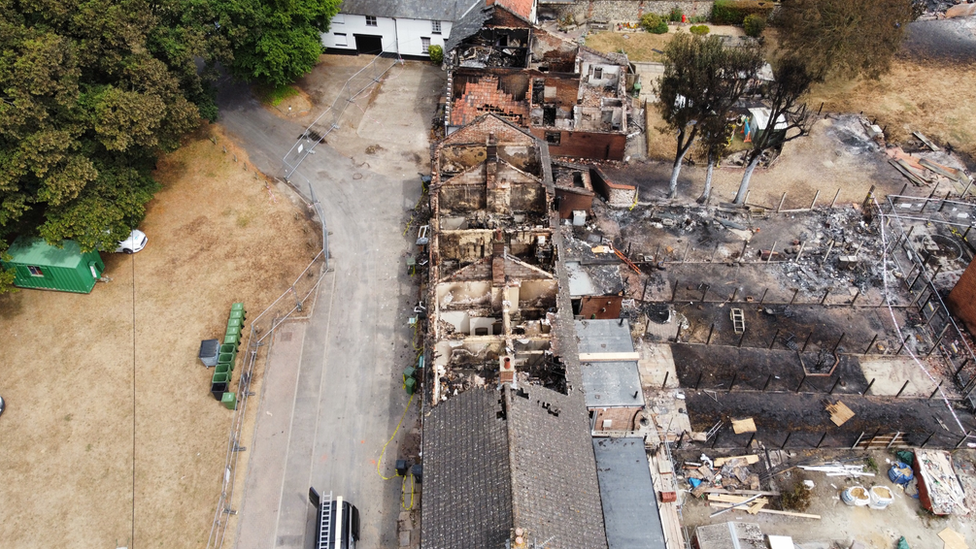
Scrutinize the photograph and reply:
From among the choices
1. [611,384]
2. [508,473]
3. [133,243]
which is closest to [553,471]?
[508,473]

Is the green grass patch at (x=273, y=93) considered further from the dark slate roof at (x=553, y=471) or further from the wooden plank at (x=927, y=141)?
the wooden plank at (x=927, y=141)

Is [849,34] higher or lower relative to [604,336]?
higher

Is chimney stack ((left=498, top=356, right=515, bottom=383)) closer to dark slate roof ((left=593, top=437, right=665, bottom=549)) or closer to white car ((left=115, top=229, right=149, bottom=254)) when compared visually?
dark slate roof ((left=593, top=437, right=665, bottom=549))

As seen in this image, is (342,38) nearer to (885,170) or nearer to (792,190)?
(792,190)

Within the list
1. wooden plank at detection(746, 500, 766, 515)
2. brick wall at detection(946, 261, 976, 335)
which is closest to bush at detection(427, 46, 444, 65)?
brick wall at detection(946, 261, 976, 335)

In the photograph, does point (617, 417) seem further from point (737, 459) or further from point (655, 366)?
point (737, 459)

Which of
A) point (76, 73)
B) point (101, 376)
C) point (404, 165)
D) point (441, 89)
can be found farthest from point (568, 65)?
point (101, 376)
